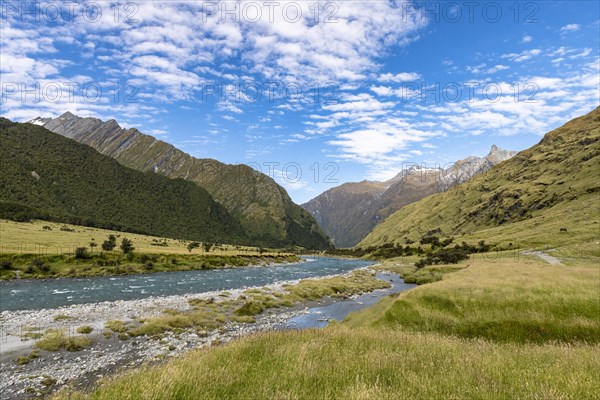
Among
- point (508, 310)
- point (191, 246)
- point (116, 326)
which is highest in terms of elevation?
point (508, 310)

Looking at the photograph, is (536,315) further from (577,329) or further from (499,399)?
(499,399)

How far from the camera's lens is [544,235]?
320ft

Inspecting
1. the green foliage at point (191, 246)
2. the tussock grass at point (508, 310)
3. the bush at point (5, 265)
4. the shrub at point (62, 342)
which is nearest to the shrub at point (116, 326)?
the shrub at point (62, 342)

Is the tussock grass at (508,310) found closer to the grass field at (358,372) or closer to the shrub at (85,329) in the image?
the grass field at (358,372)

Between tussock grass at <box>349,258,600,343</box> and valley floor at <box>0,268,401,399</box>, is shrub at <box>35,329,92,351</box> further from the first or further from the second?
tussock grass at <box>349,258,600,343</box>

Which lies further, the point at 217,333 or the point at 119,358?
the point at 217,333

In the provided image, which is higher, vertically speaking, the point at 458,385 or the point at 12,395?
the point at 458,385

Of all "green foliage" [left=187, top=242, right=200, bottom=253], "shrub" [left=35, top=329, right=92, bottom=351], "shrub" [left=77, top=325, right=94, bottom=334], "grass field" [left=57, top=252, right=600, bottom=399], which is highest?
"grass field" [left=57, top=252, right=600, bottom=399]

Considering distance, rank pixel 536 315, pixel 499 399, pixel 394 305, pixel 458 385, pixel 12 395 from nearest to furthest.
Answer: pixel 499 399 → pixel 458 385 → pixel 12 395 → pixel 536 315 → pixel 394 305

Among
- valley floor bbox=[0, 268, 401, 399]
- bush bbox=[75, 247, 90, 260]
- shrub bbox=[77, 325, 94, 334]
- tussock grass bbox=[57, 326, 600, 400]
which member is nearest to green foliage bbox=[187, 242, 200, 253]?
bush bbox=[75, 247, 90, 260]

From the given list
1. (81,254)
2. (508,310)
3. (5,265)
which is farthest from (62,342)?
(81,254)

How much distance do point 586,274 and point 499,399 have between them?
29187mm

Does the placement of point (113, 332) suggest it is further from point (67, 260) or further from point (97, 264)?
point (97, 264)

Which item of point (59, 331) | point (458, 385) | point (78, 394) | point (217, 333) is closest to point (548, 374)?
point (458, 385)
